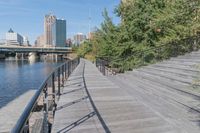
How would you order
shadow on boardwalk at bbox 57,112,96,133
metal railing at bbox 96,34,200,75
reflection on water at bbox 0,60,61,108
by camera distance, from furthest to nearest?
1. reflection on water at bbox 0,60,61,108
2. metal railing at bbox 96,34,200,75
3. shadow on boardwalk at bbox 57,112,96,133

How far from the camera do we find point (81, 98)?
37.6 feet

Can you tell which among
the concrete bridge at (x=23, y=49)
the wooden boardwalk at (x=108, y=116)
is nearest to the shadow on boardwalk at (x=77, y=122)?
the wooden boardwalk at (x=108, y=116)

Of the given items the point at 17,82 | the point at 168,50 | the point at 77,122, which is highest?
the point at 168,50

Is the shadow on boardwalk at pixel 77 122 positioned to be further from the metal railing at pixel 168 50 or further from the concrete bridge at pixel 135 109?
the metal railing at pixel 168 50

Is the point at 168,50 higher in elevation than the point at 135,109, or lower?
higher

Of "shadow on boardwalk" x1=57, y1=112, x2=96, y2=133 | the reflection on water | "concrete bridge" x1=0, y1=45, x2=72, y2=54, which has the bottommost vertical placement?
the reflection on water

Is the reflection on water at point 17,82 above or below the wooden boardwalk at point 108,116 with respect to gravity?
below

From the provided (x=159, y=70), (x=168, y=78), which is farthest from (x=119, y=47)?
(x=168, y=78)

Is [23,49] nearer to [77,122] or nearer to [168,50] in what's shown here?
[168,50]

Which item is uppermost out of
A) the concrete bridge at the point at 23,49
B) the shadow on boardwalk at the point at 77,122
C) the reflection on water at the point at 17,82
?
the concrete bridge at the point at 23,49

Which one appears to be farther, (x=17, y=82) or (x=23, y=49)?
(x=23, y=49)

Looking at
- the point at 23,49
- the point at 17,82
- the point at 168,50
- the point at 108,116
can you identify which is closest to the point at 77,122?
the point at 108,116

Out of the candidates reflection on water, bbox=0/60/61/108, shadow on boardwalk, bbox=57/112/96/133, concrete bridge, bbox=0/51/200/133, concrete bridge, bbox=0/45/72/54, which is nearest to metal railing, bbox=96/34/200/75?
concrete bridge, bbox=0/51/200/133

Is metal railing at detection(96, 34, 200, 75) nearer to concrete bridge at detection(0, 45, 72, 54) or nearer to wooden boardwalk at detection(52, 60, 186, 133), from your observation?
wooden boardwalk at detection(52, 60, 186, 133)
